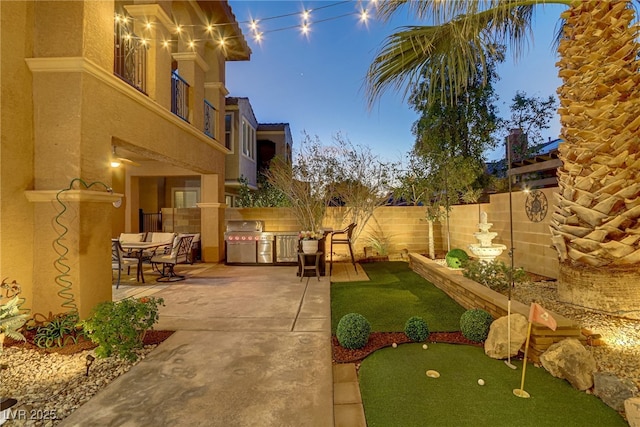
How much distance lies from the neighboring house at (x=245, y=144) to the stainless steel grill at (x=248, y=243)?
4422 millimetres

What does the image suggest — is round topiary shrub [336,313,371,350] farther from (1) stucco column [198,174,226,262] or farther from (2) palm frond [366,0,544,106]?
(1) stucco column [198,174,226,262]

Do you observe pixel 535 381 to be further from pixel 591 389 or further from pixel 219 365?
pixel 219 365

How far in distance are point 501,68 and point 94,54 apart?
1201cm

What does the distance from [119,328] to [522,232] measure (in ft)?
20.9

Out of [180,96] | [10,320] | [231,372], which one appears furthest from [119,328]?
[180,96]

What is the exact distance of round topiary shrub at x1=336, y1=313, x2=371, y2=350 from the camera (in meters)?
3.09

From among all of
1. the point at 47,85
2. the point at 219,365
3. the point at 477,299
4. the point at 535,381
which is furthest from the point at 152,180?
the point at 535,381

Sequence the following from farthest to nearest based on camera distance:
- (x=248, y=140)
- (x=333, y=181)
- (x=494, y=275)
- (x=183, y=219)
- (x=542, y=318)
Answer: (x=248, y=140) → (x=333, y=181) → (x=183, y=219) → (x=494, y=275) → (x=542, y=318)

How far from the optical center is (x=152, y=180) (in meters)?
12.0

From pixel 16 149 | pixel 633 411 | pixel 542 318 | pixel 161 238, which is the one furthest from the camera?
pixel 161 238

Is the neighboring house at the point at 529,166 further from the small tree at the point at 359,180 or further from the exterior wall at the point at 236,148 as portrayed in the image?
the exterior wall at the point at 236,148

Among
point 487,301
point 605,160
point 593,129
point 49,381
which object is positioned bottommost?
point 49,381

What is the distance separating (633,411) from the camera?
1.96m

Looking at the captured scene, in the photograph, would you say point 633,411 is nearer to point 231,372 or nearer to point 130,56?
point 231,372
